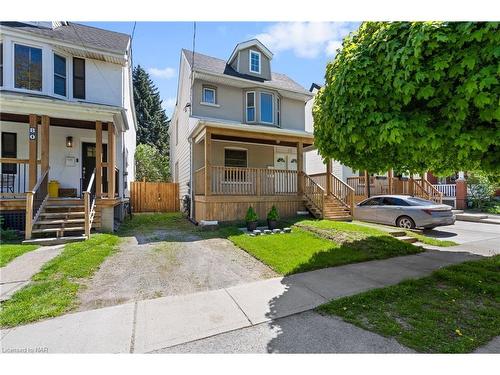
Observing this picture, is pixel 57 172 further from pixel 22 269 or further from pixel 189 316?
pixel 189 316

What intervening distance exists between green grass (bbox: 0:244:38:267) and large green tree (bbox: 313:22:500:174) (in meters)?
7.38

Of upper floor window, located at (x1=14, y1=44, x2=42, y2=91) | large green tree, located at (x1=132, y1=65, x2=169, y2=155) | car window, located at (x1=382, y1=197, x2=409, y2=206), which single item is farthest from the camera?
large green tree, located at (x1=132, y1=65, x2=169, y2=155)

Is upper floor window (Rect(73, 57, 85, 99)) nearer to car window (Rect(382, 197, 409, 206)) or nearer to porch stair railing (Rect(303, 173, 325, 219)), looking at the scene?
porch stair railing (Rect(303, 173, 325, 219))

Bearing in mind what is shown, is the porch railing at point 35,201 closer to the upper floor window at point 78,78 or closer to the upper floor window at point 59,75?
the upper floor window at point 59,75

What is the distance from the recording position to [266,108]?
46.4ft

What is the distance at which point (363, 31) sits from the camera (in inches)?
200

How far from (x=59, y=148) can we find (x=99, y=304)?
9.14 meters

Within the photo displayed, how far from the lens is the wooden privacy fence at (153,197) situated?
674 inches

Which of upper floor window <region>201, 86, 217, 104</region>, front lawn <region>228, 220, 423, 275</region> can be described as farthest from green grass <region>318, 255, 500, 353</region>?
upper floor window <region>201, 86, 217, 104</region>

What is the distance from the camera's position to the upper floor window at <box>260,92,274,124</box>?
45.9 ft

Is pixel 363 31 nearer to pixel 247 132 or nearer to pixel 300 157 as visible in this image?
pixel 247 132

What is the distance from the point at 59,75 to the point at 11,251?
7428 millimetres

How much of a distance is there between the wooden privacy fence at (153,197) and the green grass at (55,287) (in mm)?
10699
